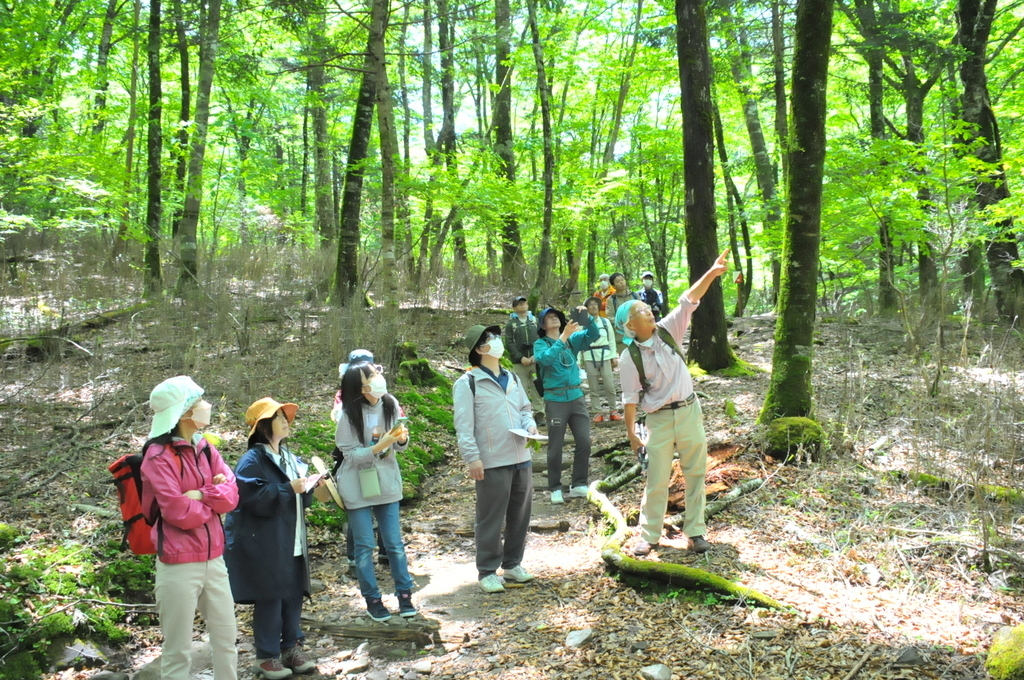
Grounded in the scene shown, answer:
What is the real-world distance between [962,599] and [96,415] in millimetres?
7369

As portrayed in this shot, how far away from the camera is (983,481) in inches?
193

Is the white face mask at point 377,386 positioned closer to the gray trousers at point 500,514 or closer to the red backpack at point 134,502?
the gray trousers at point 500,514

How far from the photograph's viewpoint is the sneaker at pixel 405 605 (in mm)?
4629

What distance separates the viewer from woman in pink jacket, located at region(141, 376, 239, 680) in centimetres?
339

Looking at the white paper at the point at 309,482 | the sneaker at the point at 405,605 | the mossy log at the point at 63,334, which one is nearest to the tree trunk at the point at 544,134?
the mossy log at the point at 63,334

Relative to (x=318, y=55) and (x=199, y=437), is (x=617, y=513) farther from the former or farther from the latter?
(x=318, y=55)

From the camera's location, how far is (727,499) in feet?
18.6

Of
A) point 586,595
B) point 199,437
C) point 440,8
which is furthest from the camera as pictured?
point 440,8

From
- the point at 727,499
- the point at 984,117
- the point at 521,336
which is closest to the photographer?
the point at 727,499

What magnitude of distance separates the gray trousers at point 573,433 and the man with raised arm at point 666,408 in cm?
188

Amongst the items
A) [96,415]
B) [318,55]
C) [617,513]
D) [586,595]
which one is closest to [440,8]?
[318,55]

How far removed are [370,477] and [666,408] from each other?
87.4 inches

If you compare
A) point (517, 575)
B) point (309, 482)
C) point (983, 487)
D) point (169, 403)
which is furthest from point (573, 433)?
point (169, 403)

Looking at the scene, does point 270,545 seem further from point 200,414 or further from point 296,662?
point 200,414
